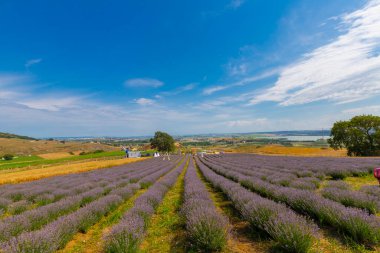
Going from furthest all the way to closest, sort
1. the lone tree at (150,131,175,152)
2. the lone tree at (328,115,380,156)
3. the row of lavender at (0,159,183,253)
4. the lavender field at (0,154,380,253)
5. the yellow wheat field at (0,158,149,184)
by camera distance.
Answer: the lone tree at (150,131,175,152) < the lone tree at (328,115,380,156) < the yellow wheat field at (0,158,149,184) < the lavender field at (0,154,380,253) < the row of lavender at (0,159,183,253)

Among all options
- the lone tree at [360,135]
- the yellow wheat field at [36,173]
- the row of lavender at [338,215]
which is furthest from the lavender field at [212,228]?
the lone tree at [360,135]

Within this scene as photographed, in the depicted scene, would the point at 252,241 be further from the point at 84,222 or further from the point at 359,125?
the point at 359,125

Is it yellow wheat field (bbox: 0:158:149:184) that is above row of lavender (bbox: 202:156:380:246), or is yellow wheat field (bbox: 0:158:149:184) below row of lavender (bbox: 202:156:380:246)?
below

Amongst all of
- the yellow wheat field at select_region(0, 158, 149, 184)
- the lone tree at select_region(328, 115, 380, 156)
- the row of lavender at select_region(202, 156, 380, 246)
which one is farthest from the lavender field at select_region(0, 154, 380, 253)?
the lone tree at select_region(328, 115, 380, 156)

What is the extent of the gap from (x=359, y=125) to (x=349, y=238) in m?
37.8

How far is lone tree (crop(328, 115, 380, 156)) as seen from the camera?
31.0m

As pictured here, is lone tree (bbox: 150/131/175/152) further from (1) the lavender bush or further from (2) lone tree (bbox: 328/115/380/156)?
(1) the lavender bush

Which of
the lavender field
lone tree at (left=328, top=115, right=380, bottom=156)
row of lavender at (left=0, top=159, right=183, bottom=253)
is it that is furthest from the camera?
lone tree at (left=328, top=115, right=380, bottom=156)

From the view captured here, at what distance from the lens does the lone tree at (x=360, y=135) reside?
3105cm

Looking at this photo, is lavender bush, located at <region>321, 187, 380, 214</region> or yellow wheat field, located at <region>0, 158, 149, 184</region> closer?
lavender bush, located at <region>321, 187, 380, 214</region>

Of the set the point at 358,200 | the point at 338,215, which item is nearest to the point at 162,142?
the point at 358,200

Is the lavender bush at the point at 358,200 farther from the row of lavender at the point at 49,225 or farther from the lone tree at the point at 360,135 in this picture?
the lone tree at the point at 360,135

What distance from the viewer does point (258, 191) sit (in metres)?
7.68

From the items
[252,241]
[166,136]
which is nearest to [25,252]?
[252,241]
